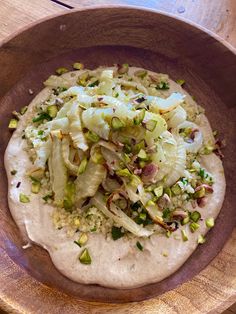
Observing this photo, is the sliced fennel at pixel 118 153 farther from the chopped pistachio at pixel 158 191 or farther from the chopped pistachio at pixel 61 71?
the chopped pistachio at pixel 61 71

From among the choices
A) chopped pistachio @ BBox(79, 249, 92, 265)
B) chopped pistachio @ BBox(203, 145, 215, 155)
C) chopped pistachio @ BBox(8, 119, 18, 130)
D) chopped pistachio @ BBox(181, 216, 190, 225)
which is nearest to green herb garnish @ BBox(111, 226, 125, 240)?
chopped pistachio @ BBox(79, 249, 92, 265)

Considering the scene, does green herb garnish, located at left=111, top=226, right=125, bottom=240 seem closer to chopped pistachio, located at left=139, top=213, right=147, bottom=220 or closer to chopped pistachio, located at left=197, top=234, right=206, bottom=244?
chopped pistachio, located at left=139, top=213, right=147, bottom=220

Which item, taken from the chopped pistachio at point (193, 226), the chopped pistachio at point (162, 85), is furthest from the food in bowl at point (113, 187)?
the chopped pistachio at point (162, 85)

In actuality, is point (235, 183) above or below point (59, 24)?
below

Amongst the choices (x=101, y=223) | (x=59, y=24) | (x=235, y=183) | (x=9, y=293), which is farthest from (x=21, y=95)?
(x=235, y=183)

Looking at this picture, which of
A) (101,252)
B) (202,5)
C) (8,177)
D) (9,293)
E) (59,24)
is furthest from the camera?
(202,5)

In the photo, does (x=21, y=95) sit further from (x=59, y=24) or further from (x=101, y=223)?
(x=101, y=223)

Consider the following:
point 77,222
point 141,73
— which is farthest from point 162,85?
point 77,222
